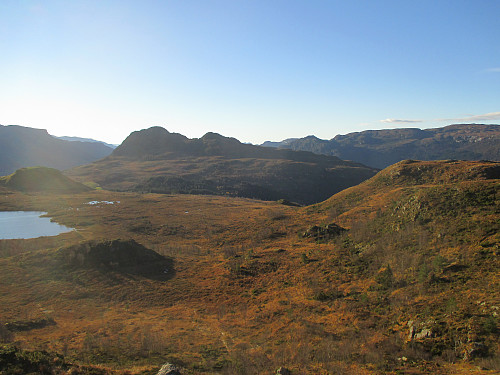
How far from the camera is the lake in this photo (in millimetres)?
53312

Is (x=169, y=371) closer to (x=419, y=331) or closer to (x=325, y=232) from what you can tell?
(x=419, y=331)

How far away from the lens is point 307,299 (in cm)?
2258

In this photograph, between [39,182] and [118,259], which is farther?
[39,182]

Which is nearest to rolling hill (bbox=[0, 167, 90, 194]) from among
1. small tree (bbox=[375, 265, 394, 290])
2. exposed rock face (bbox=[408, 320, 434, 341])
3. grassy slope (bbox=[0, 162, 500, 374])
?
grassy slope (bbox=[0, 162, 500, 374])

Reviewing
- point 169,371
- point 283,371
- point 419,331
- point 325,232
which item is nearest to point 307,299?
point 419,331

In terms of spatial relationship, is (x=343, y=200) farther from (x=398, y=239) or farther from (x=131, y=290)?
(x=131, y=290)

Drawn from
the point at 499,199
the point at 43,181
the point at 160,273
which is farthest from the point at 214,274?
the point at 43,181

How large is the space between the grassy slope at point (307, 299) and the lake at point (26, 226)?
507 inches

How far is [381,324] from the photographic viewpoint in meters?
16.4

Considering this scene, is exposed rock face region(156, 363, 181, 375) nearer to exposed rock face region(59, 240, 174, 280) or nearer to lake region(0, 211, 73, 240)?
exposed rock face region(59, 240, 174, 280)

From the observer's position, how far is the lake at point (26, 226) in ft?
175

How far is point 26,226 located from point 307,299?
6559 centimetres

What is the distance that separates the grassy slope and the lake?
1287cm

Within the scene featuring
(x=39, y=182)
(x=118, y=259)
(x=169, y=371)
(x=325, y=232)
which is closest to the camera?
(x=169, y=371)
